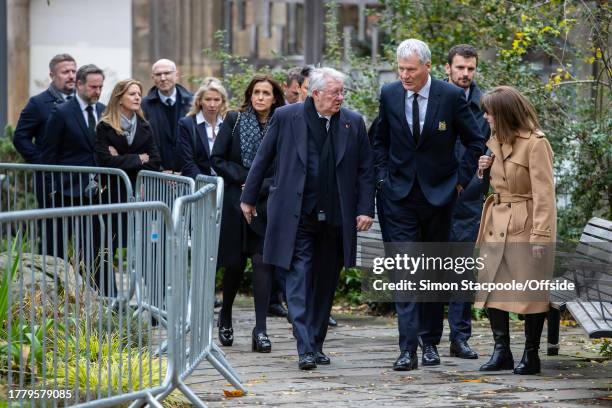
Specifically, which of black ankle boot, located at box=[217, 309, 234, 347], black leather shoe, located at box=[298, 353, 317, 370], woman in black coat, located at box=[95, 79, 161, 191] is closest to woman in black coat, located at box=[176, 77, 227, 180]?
woman in black coat, located at box=[95, 79, 161, 191]

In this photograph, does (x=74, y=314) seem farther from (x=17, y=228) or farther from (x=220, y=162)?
(x=220, y=162)

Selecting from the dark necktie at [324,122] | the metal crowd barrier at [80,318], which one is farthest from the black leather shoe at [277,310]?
the metal crowd barrier at [80,318]

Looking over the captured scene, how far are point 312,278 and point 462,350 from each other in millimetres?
1100

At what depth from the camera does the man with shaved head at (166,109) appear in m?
11.7

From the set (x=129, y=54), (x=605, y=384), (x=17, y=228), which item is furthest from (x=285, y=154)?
(x=129, y=54)

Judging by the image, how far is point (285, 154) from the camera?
28.8 ft

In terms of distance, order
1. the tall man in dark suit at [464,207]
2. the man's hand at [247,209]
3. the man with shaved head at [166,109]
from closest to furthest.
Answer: the man's hand at [247,209]
the tall man in dark suit at [464,207]
the man with shaved head at [166,109]

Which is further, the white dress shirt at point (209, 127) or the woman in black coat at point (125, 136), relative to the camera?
the white dress shirt at point (209, 127)

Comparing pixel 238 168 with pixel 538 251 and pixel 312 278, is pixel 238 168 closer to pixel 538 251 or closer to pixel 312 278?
pixel 312 278

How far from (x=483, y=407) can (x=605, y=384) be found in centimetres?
111

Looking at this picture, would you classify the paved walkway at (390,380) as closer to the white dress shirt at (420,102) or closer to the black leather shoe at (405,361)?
the black leather shoe at (405,361)

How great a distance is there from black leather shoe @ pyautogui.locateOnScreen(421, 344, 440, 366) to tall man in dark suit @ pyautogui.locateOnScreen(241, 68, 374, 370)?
2.04 feet

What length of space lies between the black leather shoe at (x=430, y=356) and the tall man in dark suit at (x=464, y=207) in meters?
0.29

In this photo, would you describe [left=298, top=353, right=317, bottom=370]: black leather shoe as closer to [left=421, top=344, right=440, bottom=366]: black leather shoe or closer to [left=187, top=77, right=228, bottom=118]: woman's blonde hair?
[left=421, top=344, right=440, bottom=366]: black leather shoe
